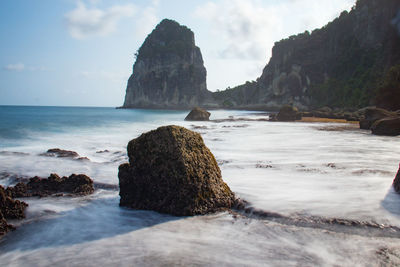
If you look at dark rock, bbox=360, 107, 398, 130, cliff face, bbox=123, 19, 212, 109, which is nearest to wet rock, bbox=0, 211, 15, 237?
dark rock, bbox=360, 107, 398, 130

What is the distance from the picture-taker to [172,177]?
4.26 meters

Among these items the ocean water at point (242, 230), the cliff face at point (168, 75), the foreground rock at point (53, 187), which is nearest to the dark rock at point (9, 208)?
the ocean water at point (242, 230)

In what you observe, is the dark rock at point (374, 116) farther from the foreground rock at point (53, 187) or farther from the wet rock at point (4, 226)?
the wet rock at point (4, 226)

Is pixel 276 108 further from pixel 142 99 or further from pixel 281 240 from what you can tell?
pixel 281 240

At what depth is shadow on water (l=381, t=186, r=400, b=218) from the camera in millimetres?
4074

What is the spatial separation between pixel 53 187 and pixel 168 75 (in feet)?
426

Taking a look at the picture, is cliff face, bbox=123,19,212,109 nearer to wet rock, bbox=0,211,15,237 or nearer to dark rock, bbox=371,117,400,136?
dark rock, bbox=371,117,400,136

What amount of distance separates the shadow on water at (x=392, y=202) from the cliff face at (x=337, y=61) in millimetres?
47582

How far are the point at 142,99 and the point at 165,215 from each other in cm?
13569

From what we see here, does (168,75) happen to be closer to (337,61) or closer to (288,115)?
(337,61)

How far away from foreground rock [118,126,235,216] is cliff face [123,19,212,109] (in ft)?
413

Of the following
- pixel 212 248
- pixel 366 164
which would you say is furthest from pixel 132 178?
pixel 366 164

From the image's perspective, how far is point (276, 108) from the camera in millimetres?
89938

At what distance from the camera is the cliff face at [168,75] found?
131m
